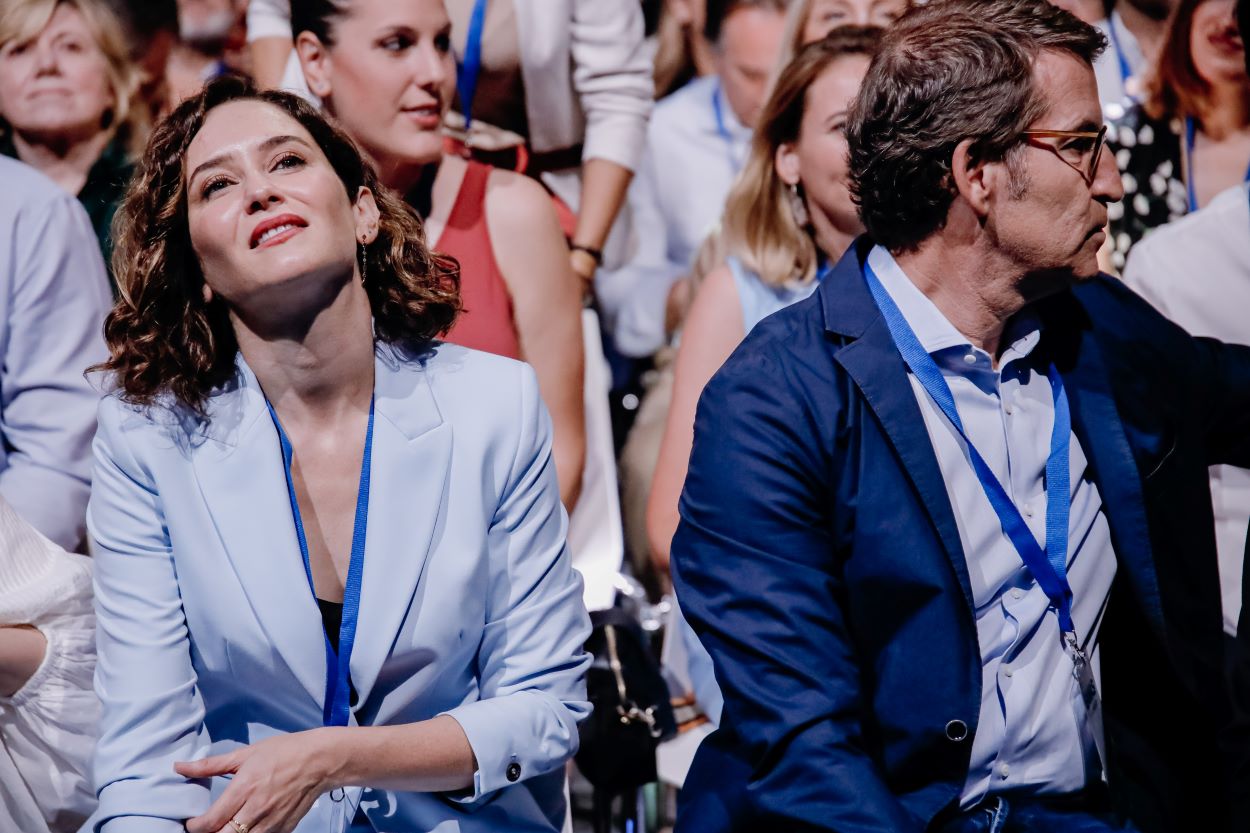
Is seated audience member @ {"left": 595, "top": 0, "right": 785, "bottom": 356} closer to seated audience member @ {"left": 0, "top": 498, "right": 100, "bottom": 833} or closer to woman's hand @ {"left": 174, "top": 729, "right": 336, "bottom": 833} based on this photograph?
seated audience member @ {"left": 0, "top": 498, "right": 100, "bottom": 833}

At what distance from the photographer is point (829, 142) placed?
2.87m

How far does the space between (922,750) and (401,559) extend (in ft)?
2.48

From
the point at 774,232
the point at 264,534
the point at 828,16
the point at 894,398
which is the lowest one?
the point at 264,534

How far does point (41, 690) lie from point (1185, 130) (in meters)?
2.86

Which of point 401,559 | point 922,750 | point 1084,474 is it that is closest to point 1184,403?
point 1084,474

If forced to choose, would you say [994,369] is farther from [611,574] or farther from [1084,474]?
[611,574]

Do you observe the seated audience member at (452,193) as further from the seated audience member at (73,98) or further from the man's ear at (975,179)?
the man's ear at (975,179)

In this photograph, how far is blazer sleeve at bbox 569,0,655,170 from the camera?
3.39 metres

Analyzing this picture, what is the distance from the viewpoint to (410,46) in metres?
2.96

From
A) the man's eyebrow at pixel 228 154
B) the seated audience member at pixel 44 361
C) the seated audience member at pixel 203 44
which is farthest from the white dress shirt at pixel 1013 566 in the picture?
the seated audience member at pixel 203 44

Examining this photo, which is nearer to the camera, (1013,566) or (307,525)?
(1013,566)

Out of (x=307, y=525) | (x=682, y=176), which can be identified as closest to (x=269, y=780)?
(x=307, y=525)

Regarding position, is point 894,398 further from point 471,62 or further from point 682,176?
point 682,176

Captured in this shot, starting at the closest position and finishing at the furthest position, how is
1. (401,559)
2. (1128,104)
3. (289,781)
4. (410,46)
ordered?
(289,781) → (401,559) → (410,46) → (1128,104)
